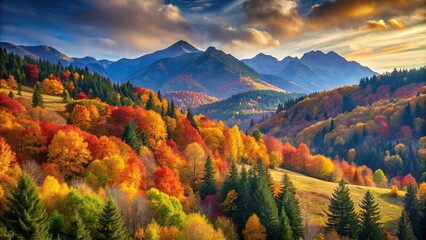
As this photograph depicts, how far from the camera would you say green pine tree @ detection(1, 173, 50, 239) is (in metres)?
36.4

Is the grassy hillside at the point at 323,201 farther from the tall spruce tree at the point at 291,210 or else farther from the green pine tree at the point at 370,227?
the green pine tree at the point at 370,227

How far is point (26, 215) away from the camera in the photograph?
3625cm

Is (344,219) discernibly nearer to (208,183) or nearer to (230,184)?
(230,184)

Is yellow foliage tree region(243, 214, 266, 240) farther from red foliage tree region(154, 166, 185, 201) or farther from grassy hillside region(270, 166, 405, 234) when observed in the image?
grassy hillside region(270, 166, 405, 234)

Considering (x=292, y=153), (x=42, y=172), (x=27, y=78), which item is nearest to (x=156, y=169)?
(x=42, y=172)

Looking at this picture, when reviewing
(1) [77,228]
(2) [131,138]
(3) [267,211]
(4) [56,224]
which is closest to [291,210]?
(3) [267,211]

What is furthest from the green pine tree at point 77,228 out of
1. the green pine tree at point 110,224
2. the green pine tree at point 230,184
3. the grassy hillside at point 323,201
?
the grassy hillside at point 323,201

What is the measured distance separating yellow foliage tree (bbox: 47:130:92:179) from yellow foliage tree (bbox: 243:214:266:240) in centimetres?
3609

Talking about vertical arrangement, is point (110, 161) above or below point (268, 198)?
above

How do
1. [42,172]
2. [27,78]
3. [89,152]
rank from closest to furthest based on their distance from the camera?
[42,172] → [89,152] → [27,78]

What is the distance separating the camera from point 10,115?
78.1 meters

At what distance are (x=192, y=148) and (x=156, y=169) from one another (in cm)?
1653

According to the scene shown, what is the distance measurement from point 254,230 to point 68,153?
41011 mm

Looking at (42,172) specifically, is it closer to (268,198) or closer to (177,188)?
(177,188)
